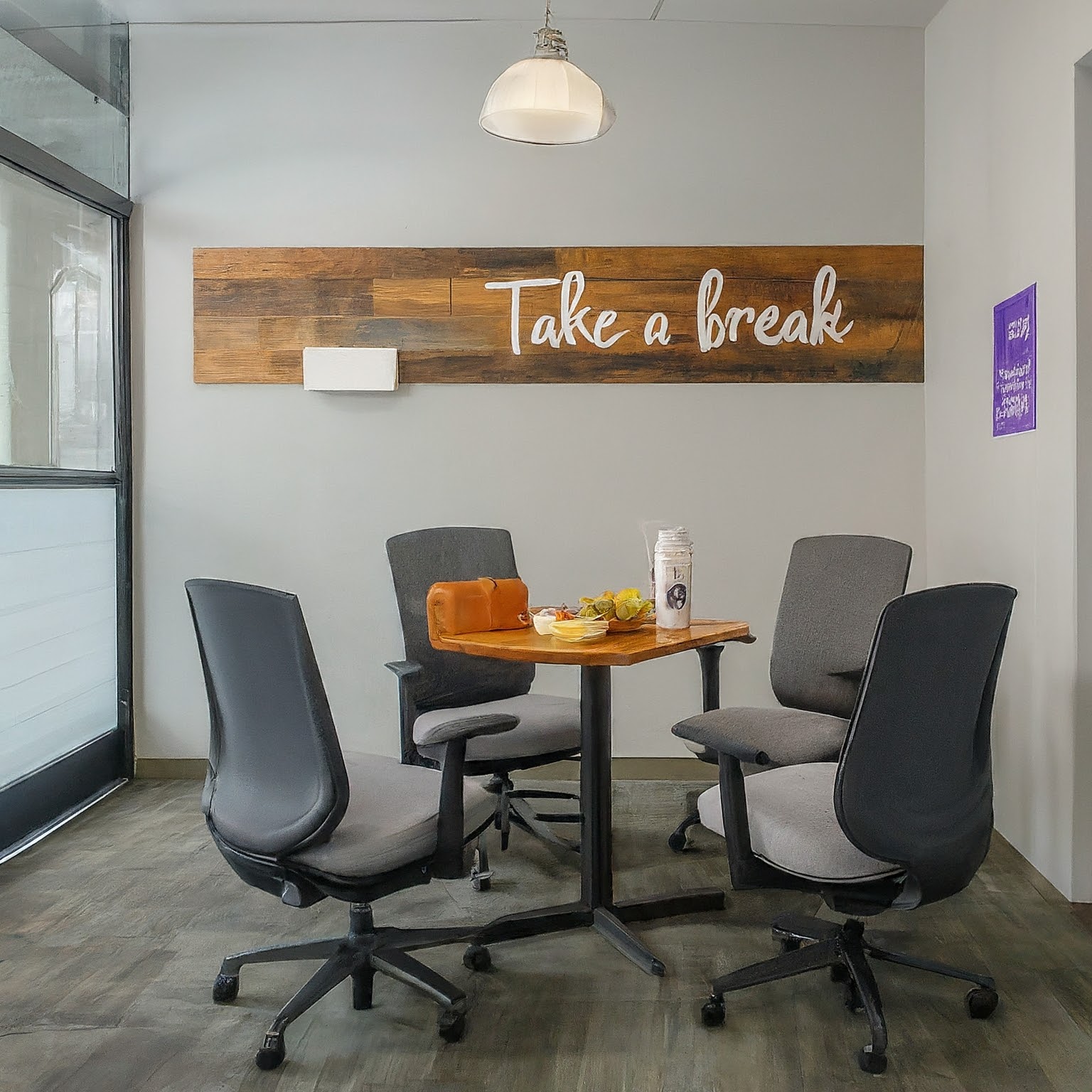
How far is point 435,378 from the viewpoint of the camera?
449 centimetres

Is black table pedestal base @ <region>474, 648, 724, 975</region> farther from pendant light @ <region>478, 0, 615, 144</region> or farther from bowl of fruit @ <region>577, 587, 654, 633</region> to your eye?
pendant light @ <region>478, 0, 615, 144</region>

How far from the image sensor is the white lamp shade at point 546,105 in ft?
9.39

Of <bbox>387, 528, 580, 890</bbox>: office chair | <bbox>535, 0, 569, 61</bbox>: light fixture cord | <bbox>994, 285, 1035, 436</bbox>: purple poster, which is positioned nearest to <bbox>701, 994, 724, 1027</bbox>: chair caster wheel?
<bbox>387, 528, 580, 890</bbox>: office chair

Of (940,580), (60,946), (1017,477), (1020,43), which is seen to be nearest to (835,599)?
(1017,477)

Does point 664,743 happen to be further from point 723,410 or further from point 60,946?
point 60,946

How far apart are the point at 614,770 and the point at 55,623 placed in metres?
2.32

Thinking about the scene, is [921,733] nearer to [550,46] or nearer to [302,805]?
[302,805]

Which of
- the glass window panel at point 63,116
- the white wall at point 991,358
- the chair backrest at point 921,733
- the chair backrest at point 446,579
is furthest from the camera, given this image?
the glass window panel at point 63,116

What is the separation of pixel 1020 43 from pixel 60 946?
398 cm

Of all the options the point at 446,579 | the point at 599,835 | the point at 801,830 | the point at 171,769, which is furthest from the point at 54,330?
the point at 801,830

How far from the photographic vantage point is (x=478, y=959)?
9.03 feet

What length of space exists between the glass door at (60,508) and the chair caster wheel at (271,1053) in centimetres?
178

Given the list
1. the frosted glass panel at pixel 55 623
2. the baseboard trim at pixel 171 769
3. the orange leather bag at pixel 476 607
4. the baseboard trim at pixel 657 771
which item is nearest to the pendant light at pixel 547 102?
the orange leather bag at pixel 476 607

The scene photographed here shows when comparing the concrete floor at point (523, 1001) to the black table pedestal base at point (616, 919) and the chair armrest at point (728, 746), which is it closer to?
the black table pedestal base at point (616, 919)
